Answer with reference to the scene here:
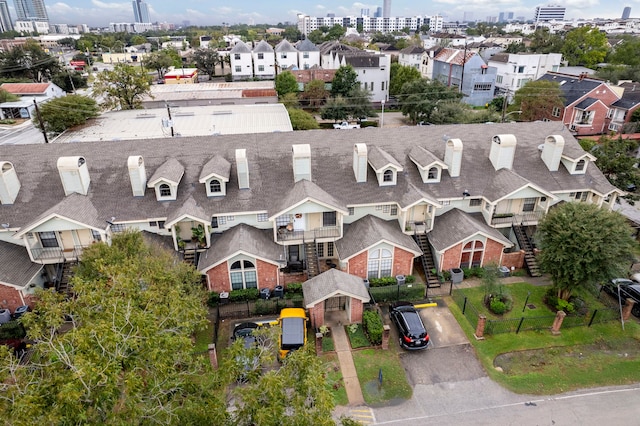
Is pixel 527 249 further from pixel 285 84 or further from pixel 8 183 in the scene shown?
pixel 285 84

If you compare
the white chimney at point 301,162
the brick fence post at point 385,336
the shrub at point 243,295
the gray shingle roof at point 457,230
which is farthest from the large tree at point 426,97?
the brick fence post at point 385,336

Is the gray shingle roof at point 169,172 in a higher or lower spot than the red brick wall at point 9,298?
higher

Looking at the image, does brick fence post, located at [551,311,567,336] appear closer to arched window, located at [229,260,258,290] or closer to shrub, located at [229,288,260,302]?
shrub, located at [229,288,260,302]

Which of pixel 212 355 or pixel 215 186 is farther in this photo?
pixel 215 186

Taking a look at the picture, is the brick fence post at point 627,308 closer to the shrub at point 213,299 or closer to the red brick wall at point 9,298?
the shrub at point 213,299

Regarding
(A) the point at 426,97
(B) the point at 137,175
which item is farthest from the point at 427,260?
(A) the point at 426,97

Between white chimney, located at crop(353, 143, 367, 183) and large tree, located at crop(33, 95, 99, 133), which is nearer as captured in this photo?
white chimney, located at crop(353, 143, 367, 183)

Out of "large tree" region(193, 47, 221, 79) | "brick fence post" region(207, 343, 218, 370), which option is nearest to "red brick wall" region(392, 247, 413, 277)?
"brick fence post" region(207, 343, 218, 370)
